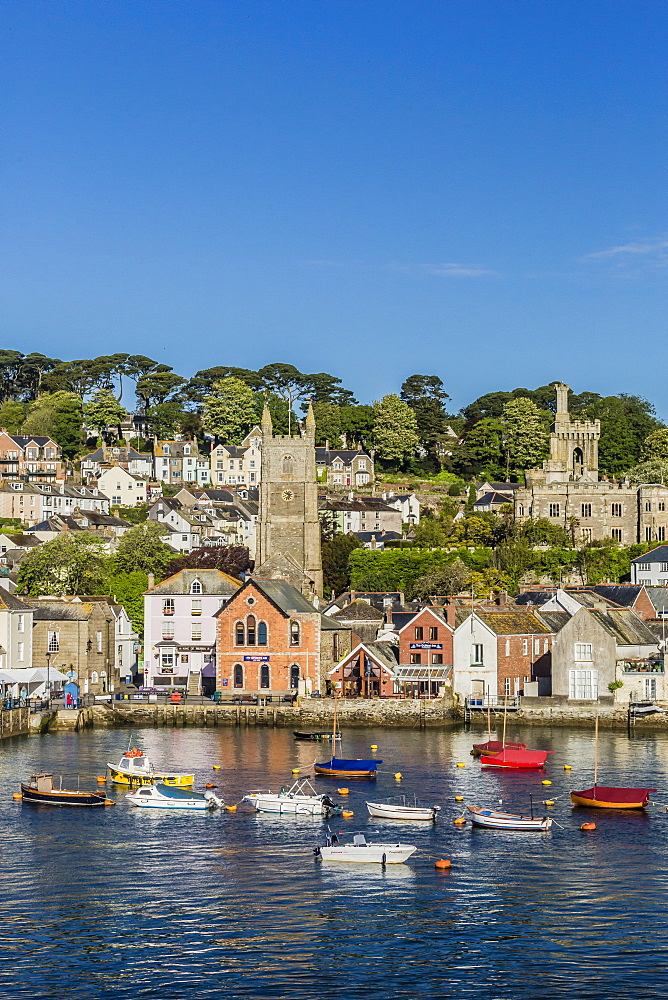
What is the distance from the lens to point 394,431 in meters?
176

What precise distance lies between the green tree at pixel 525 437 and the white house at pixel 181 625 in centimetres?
7681

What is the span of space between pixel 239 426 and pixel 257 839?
139375 millimetres

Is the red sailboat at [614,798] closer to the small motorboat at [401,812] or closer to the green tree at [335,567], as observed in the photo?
the small motorboat at [401,812]

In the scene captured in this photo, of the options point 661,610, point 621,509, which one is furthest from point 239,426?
point 661,610

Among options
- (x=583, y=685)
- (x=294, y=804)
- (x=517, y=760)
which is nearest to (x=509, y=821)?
(x=294, y=804)

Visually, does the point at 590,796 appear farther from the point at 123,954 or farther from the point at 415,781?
the point at 123,954

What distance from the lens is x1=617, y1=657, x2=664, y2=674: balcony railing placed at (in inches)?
3110

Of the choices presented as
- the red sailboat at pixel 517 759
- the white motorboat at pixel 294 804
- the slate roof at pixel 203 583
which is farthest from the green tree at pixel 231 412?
the white motorboat at pixel 294 804

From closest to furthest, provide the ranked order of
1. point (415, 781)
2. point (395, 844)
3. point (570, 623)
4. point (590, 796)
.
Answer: point (395, 844)
point (590, 796)
point (415, 781)
point (570, 623)

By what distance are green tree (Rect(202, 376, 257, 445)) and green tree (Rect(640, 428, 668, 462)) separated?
52.6 metres

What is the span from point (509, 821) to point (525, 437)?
11592 cm

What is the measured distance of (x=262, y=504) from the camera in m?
114

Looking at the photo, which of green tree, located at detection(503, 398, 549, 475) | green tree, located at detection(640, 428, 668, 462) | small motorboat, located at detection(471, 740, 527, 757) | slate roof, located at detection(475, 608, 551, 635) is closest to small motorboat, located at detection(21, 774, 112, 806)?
small motorboat, located at detection(471, 740, 527, 757)

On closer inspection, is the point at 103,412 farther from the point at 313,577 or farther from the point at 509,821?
the point at 509,821
